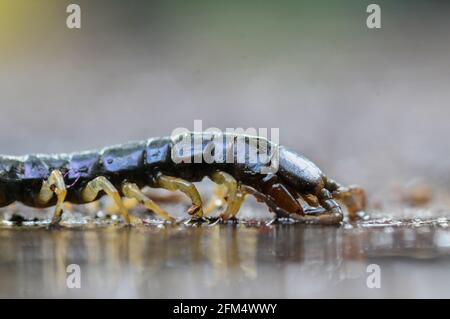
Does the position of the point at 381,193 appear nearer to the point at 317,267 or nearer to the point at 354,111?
the point at 317,267

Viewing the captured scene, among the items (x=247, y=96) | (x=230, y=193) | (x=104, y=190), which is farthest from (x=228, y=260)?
(x=247, y=96)

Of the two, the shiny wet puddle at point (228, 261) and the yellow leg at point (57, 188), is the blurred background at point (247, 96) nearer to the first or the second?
the shiny wet puddle at point (228, 261)

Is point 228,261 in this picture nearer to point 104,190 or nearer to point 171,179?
point 171,179

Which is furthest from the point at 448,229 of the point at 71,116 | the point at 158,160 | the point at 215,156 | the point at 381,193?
the point at 71,116

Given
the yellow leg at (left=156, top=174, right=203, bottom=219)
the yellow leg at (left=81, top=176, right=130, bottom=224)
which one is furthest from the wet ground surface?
the yellow leg at (left=156, top=174, right=203, bottom=219)

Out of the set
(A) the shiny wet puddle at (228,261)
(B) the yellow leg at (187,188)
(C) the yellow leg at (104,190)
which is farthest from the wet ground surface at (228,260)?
(B) the yellow leg at (187,188)
